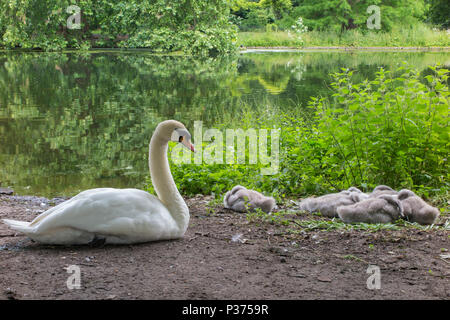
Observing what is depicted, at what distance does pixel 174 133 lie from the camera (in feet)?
14.3

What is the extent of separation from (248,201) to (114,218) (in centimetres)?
194

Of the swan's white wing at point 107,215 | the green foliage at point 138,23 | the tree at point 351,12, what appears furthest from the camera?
the tree at point 351,12

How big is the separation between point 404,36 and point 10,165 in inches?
1525

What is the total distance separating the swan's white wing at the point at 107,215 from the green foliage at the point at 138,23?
31.4 meters

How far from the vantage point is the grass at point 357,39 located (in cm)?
4041

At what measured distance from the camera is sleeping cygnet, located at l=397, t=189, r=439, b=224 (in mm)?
5039

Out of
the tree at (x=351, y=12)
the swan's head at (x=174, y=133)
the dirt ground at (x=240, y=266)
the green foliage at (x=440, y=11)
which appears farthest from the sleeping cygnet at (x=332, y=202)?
the tree at (x=351, y=12)

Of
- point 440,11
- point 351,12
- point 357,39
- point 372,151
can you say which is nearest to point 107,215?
point 372,151

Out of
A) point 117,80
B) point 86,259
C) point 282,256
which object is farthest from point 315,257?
point 117,80

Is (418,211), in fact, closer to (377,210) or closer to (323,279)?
(377,210)

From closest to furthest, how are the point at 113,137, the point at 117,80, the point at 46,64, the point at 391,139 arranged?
the point at 391,139
the point at 113,137
the point at 117,80
the point at 46,64

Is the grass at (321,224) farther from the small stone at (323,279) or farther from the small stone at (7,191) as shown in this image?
the small stone at (7,191)

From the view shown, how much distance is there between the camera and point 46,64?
28375mm
